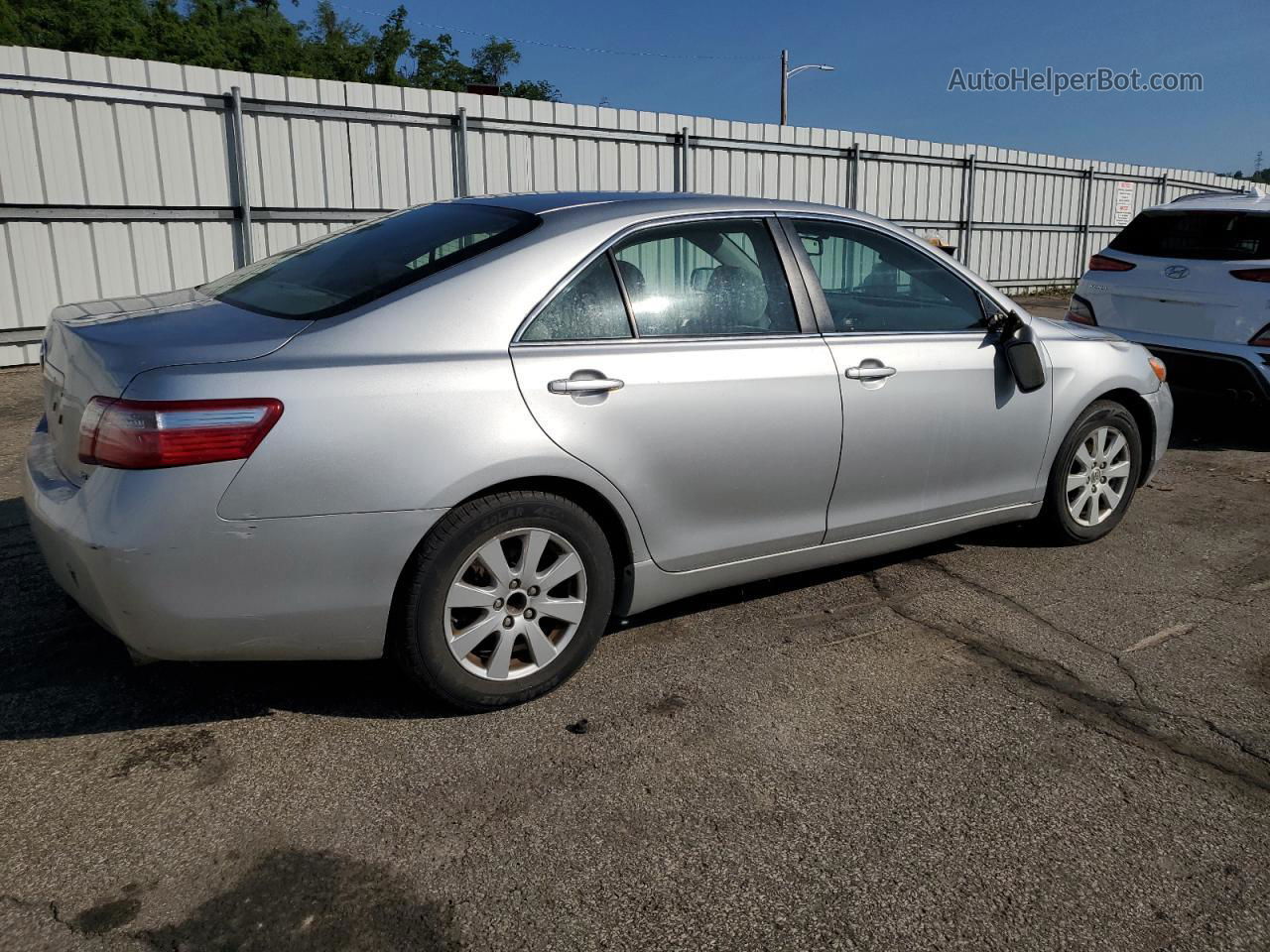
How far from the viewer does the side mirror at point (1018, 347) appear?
428cm

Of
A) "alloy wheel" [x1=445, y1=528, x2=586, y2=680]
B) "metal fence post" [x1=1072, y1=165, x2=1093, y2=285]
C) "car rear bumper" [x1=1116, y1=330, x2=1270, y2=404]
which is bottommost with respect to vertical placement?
"alloy wheel" [x1=445, y1=528, x2=586, y2=680]

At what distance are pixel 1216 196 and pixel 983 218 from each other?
10.7m

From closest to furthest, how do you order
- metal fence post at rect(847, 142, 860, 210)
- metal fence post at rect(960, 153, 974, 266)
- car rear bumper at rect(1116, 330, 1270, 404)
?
1. car rear bumper at rect(1116, 330, 1270, 404)
2. metal fence post at rect(847, 142, 860, 210)
3. metal fence post at rect(960, 153, 974, 266)

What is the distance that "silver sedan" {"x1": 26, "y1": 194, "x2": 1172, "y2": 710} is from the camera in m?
2.67

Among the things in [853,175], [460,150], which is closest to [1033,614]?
[460,150]

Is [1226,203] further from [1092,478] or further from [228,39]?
[228,39]

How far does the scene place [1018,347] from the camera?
428 cm

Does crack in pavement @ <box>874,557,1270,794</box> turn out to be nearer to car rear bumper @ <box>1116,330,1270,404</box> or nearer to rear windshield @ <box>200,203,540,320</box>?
rear windshield @ <box>200,203,540,320</box>

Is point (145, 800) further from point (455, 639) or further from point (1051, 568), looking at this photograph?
point (1051, 568)

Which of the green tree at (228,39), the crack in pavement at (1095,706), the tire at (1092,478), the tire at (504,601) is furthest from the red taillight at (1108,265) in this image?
the green tree at (228,39)

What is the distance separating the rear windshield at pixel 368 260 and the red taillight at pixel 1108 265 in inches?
221

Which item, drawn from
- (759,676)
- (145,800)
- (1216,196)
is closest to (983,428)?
(759,676)

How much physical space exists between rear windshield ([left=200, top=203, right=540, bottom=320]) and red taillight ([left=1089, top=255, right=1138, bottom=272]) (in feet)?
18.5

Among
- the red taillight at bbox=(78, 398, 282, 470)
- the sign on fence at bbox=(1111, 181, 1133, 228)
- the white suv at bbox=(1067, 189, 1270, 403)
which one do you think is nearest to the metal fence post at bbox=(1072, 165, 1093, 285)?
the sign on fence at bbox=(1111, 181, 1133, 228)
